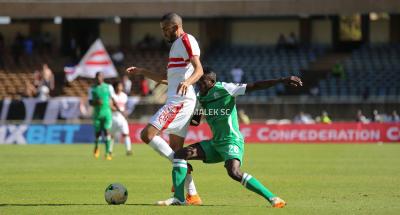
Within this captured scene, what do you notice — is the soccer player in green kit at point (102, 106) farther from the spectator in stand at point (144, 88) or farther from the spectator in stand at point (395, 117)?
the spectator in stand at point (144, 88)

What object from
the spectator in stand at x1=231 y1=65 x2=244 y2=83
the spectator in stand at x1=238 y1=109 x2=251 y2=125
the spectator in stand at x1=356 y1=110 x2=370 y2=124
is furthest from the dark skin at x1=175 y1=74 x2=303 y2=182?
the spectator in stand at x1=231 y1=65 x2=244 y2=83

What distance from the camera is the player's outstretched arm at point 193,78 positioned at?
12.8 metres

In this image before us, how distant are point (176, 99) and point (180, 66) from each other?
0.48 metres

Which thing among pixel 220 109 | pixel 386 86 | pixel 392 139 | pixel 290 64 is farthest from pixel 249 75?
pixel 220 109

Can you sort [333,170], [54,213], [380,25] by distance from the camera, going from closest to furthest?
[54,213] → [333,170] → [380,25]

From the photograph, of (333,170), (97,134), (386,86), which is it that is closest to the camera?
(333,170)

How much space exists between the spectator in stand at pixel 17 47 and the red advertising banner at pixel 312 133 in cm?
1578

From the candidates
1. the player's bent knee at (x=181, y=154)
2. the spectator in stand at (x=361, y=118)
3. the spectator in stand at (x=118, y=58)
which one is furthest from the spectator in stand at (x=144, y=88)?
the player's bent knee at (x=181, y=154)

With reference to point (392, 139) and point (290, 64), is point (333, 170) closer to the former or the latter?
point (392, 139)

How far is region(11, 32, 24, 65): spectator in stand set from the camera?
54.2 m

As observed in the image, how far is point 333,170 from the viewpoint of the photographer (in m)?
22.7

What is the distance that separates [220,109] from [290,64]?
1493 inches

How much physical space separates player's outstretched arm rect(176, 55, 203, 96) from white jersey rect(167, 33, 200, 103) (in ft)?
0.73

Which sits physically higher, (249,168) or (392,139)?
(249,168)
